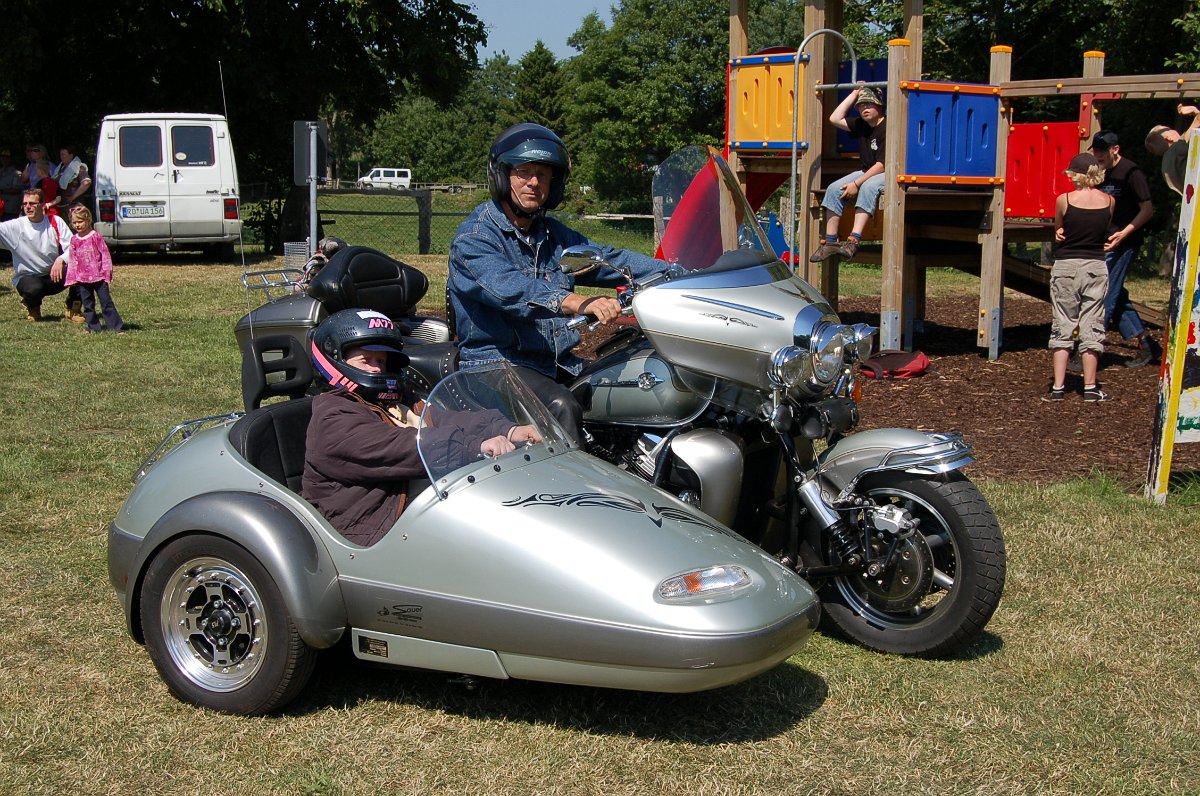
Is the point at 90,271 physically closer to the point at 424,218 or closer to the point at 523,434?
the point at 424,218

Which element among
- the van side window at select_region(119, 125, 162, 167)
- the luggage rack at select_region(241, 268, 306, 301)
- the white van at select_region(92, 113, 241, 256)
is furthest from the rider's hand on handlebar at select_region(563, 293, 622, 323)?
the van side window at select_region(119, 125, 162, 167)

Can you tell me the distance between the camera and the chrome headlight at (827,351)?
4.43 m

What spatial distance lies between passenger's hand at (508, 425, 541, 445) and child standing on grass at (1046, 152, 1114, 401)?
21.0 ft

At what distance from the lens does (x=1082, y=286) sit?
9719 mm

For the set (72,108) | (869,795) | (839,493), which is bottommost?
(869,795)

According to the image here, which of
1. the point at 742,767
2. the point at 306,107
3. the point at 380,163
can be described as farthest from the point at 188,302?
the point at 380,163

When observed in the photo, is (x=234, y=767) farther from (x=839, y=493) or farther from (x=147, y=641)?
(x=839, y=493)

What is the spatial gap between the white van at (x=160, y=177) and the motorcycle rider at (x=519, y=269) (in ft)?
54.0

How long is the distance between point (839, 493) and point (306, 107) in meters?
23.4

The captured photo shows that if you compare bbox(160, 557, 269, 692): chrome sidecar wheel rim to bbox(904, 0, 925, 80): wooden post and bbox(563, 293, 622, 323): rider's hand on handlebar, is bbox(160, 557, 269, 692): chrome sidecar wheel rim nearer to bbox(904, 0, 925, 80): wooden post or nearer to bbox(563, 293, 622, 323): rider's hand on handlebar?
bbox(563, 293, 622, 323): rider's hand on handlebar

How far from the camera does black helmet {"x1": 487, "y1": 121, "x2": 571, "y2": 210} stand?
509 cm

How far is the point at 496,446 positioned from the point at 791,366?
42.3 inches

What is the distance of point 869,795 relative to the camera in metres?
3.69

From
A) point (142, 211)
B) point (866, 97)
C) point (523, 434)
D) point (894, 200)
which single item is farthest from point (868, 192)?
point (142, 211)
